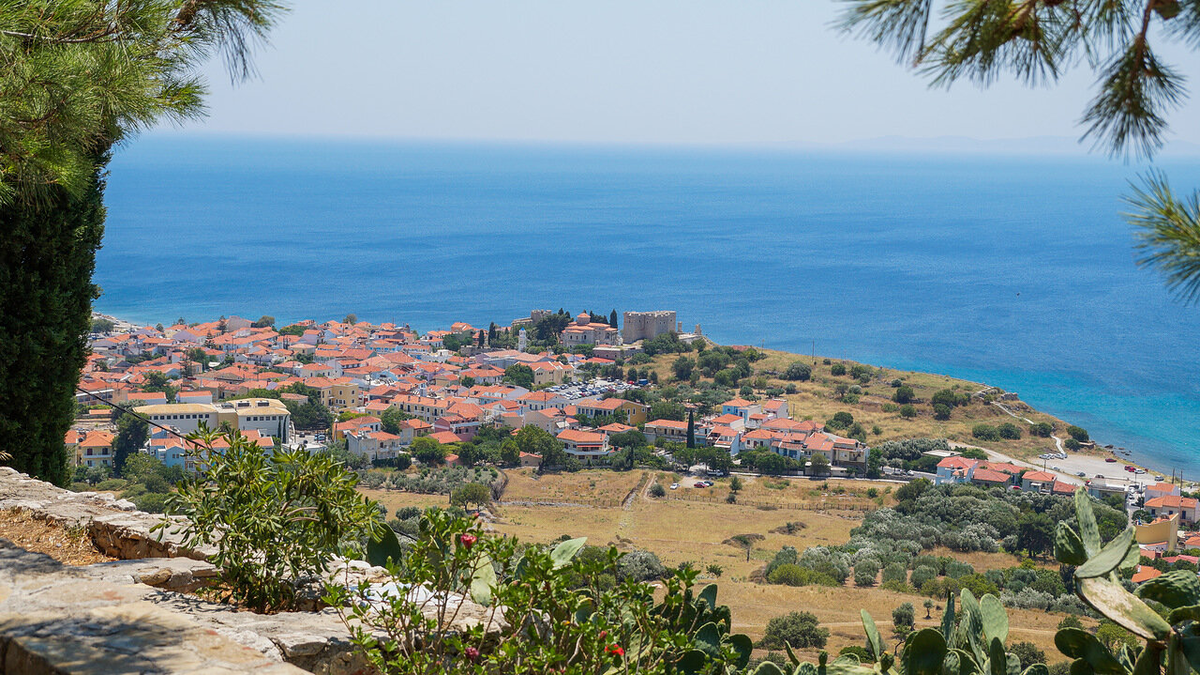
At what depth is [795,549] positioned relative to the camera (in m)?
17.8

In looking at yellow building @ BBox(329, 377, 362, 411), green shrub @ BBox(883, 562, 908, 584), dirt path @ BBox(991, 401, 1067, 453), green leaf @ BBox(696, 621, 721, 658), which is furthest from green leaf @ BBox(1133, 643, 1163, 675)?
dirt path @ BBox(991, 401, 1067, 453)

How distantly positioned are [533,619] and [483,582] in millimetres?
211

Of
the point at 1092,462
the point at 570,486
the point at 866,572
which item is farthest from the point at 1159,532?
the point at 570,486

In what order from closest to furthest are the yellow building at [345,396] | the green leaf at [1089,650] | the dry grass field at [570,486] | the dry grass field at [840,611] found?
the green leaf at [1089,650] → the dry grass field at [840,611] → the dry grass field at [570,486] → the yellow building at [345,396]

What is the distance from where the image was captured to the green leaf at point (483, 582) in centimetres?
235

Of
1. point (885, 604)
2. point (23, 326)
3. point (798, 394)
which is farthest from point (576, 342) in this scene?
point (23, 326)

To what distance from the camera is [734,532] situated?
19.4 metres

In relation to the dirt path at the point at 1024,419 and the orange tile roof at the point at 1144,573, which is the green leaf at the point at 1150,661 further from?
the dirt path at the point at 1024,419

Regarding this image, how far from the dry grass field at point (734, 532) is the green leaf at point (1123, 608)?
9979 millimetres

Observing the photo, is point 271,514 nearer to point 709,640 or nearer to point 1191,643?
point 709,640

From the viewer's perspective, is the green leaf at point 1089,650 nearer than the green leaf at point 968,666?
Yes

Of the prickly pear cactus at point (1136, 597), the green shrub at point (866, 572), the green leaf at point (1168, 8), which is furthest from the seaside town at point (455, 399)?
the green leaf at point (1168, 8)

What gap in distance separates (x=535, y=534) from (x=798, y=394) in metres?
18.5

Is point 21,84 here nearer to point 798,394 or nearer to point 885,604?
point 885,604
